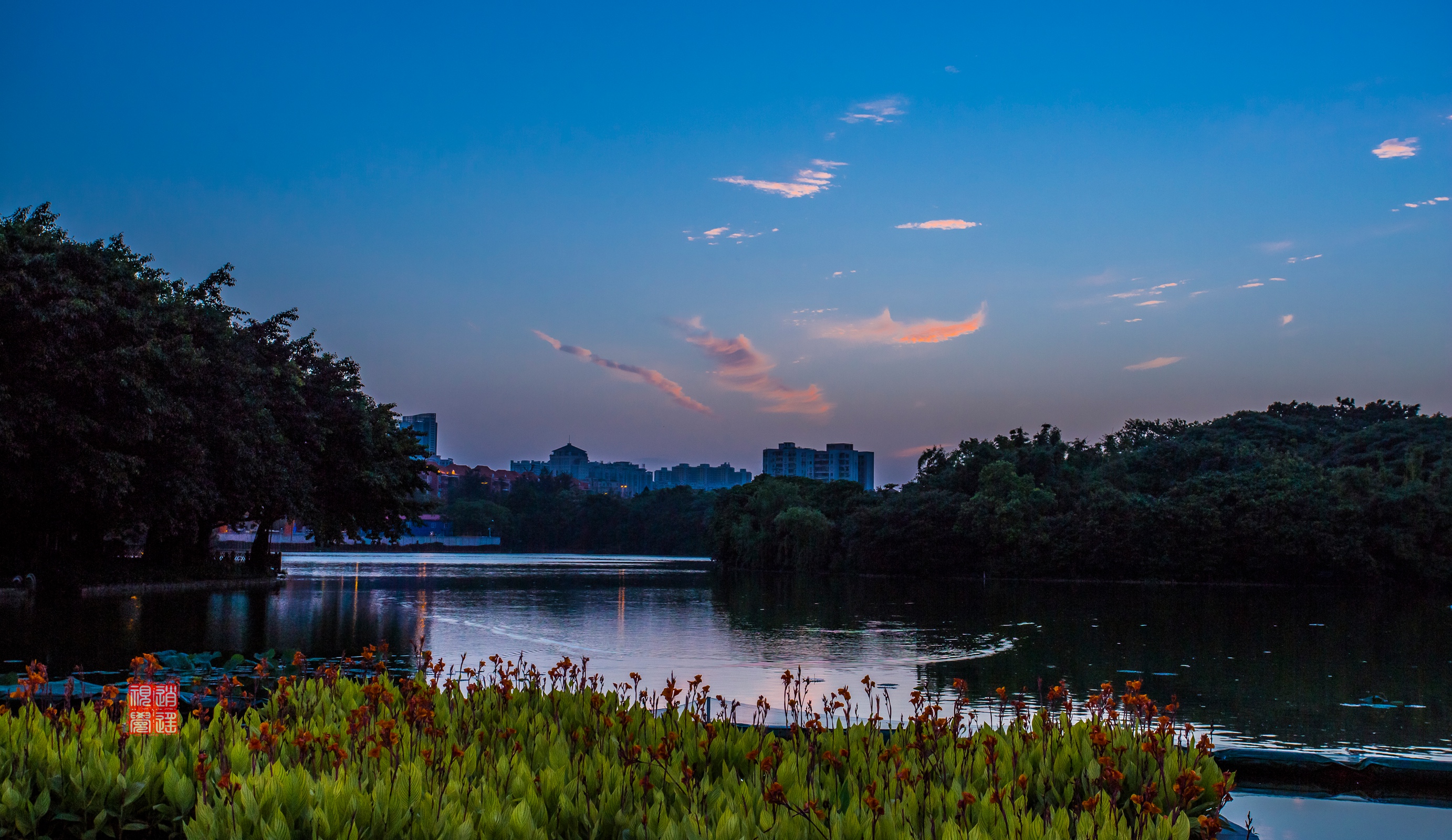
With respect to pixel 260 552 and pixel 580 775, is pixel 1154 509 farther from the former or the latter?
pixel 580 775

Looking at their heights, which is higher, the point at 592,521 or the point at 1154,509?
the point at 1154,509

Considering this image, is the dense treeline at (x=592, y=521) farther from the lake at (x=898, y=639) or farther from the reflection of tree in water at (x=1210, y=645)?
the lake at (x=898, y=639)

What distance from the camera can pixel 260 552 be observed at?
3891 centimetres

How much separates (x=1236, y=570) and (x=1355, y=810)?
158 feet

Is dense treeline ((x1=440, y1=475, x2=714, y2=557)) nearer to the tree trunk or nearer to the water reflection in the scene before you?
the tree trunk

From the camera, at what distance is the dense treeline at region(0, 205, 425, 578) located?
68.2ft

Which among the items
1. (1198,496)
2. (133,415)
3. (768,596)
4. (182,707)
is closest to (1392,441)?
(1198,496)

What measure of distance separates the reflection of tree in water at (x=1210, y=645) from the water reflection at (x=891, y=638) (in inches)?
2.5

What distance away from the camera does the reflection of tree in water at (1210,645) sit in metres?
11.2

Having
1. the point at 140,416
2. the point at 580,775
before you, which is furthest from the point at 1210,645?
the point at 140,416

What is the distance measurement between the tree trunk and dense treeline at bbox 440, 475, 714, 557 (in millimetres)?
77208

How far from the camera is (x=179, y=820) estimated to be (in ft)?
Answer: 14.3

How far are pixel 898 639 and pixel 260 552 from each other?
89.9 feet

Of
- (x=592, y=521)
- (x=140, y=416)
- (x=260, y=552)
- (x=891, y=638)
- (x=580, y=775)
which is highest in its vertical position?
(x=140, y=416)
